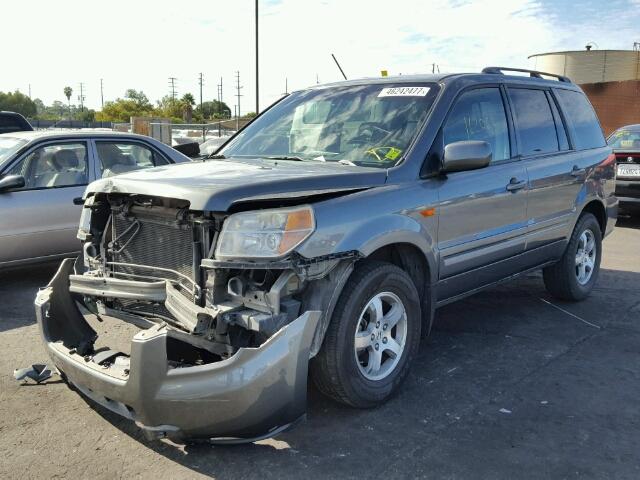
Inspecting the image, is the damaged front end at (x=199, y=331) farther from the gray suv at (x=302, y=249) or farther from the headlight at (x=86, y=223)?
the headlight at (x=86, y=223)

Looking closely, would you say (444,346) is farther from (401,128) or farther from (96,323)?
(96,323)

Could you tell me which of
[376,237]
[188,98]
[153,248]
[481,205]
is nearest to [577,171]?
[481,205]

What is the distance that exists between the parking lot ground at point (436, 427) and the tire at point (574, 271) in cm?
80

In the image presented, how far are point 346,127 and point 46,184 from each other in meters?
3.73

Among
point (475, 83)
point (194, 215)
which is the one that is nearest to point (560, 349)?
point (475, 83)

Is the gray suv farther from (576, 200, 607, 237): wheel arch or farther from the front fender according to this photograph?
(576, 200, 607, 237): wheel arch

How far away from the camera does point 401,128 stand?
4.15 m

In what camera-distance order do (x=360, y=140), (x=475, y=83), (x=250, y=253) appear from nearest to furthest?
(x=250, y=253) < (x=360, y=140) < (x=475, y=83)

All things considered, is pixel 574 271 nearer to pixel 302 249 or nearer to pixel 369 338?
pixel 369 338

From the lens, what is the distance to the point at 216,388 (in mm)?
2887

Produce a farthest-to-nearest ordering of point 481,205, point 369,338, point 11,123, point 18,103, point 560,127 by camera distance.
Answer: point 18,103 < point 11,123 < point 560,127 < point 481,205 < point 369,338

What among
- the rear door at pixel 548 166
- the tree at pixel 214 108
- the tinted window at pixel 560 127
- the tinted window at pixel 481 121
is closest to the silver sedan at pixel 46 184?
the tinted window at pixel 481 121

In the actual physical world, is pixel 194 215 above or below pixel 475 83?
below

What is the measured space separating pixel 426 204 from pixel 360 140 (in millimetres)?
645
